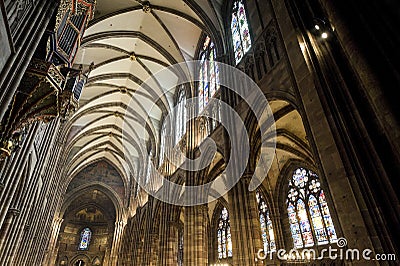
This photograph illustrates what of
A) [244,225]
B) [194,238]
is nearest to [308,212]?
[194,238]

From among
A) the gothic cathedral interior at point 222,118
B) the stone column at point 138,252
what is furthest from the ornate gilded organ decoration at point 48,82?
the stone column at point 138,252

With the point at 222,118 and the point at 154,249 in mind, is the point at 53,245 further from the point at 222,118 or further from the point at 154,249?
the point at 222,118

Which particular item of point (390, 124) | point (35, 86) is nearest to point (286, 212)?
point (390, 124)

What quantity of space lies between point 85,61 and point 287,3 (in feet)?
48.2

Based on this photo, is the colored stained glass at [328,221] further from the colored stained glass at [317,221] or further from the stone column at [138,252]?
the stone column at [138,252]

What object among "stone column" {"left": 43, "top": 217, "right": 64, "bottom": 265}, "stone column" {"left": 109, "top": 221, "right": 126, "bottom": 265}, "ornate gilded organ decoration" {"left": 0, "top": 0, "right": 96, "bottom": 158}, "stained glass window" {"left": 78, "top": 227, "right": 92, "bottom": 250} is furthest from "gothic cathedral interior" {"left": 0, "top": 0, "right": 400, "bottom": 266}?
"stained glass window" {"left": 78, "top": 227, "right": 92, "bottom": 250}

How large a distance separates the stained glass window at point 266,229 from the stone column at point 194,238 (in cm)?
443

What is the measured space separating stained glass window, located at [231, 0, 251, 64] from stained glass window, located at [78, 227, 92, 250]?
31.7 metres

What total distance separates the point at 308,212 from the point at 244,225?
260 inches

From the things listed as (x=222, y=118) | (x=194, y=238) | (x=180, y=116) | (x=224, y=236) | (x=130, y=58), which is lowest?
(x=194, y=238)

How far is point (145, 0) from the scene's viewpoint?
1396 cm

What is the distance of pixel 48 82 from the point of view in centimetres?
549

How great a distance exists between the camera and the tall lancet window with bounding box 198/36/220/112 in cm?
1228

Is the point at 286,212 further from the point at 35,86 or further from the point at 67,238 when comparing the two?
the point at 67,238
